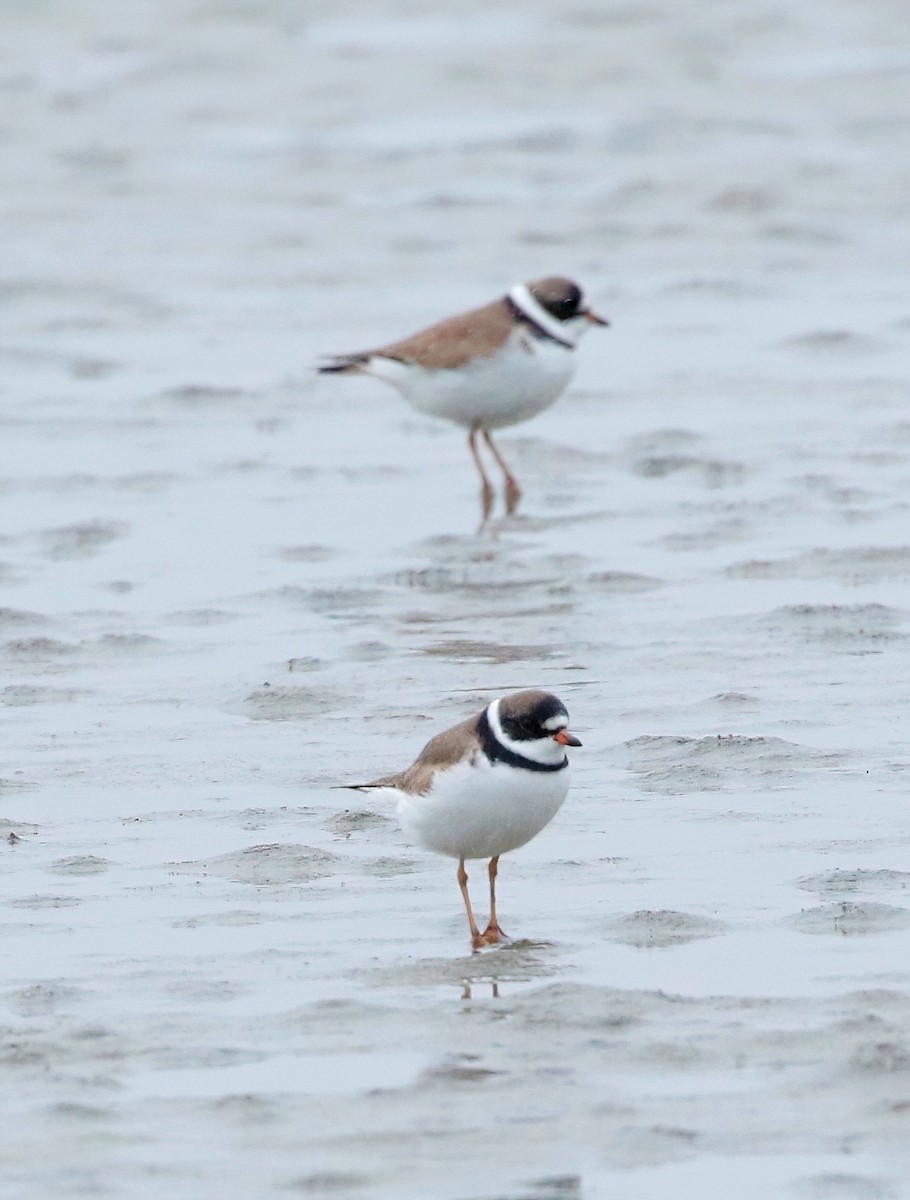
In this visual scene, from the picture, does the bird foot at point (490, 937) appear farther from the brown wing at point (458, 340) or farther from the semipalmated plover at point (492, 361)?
the brown wing at point (458, 340)

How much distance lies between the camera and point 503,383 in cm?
1324

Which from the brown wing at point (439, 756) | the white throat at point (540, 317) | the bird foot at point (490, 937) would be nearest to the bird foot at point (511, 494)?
the white throat at point (540, 317)

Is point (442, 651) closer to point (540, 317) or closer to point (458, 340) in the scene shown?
point (458, 340)

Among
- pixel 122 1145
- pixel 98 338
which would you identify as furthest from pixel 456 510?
pixel 122 1145

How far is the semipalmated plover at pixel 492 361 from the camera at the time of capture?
43.5ft

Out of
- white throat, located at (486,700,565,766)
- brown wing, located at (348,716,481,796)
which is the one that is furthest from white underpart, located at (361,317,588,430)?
white throat, located at (486,700,565,766)

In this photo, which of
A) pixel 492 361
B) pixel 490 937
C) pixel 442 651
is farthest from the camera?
pixel 492 361

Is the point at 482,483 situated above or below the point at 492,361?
below

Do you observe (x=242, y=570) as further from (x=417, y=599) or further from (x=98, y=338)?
(x=98, y=338)

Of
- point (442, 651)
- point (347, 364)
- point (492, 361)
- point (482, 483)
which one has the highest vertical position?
point (442, 651)

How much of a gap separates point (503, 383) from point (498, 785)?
21.4ft

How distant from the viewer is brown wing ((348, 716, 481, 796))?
7.13 metres

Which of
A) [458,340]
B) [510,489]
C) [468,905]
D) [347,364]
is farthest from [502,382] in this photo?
[468,905]

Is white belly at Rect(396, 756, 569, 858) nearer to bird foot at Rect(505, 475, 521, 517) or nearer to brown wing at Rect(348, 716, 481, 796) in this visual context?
brown wing at Rect(348, 716, 481, 796)
